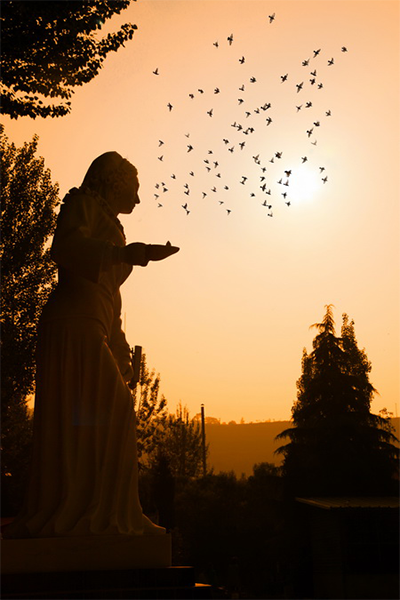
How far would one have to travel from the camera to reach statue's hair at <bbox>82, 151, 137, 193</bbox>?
5.78 meters

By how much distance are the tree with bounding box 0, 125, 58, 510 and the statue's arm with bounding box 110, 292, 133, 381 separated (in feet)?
45.7

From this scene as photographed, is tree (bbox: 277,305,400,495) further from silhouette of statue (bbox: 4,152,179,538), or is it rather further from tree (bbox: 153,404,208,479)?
silhouette of statue (bbox: 4,152,179,538)

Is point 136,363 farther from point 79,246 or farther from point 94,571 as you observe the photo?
A: point 94,571

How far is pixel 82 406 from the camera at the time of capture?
16.8ft

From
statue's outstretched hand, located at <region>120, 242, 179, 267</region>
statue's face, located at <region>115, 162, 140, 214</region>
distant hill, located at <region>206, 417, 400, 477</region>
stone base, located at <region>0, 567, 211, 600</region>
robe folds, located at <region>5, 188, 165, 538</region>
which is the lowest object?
stone base, located at <region>0, 567, 211, 600</region>

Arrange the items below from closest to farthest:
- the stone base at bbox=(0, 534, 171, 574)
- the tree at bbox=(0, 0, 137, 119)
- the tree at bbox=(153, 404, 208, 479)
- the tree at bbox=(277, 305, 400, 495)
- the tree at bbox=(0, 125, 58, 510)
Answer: the stone base at bbox=(0, 534, 171, 574), the tree at bbox=(0, 0, 137, 119), the tree at bbox=(0, 125, 58, 510), the tree at bbox=(277, 305, 400, 495), the tree at bbox=(153, 404, 208, 479)

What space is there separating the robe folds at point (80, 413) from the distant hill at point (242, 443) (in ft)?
456

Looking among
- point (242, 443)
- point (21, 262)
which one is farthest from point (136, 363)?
point (242, 443)

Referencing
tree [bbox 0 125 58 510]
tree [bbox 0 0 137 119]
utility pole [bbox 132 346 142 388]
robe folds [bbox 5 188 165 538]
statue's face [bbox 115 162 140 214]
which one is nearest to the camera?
robe folds [bbox 5 188 165 538]

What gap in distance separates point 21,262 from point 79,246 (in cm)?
1577

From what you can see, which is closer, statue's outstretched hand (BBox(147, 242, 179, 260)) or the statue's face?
statue's outstretched hand (BBox(147, 242, 179, 260))

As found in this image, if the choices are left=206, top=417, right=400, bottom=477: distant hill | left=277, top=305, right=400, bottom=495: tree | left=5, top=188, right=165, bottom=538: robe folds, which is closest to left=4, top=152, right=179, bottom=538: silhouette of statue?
left=5, top=188, right=165, bottom=538: robe folds

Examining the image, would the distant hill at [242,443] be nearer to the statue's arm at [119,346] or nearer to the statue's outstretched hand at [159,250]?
the statue's arm at [119,346]

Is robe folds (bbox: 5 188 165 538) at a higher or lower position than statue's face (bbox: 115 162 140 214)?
lower
